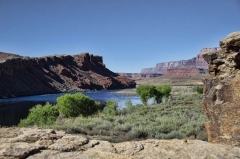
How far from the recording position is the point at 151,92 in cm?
4431

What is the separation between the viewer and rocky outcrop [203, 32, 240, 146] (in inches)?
271

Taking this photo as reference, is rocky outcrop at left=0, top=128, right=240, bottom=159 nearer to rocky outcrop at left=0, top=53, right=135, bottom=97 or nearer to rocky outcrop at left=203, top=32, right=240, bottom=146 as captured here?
rocky outcrop at left=203, top=32, right=240, bottom=146

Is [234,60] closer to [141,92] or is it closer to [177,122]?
[177,122]

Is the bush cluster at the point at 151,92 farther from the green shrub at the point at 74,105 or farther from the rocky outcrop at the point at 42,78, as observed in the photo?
the rocky outcrop at the point at 42,78

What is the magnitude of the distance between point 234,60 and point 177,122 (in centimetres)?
1137

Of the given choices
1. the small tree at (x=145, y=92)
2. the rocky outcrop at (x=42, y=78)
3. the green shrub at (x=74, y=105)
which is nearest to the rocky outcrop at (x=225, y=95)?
the green shrub at (x=74, y=105)

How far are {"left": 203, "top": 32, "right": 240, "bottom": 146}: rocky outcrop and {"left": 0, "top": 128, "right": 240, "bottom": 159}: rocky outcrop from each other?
5.85ft

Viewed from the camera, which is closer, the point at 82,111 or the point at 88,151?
the point at 88,151

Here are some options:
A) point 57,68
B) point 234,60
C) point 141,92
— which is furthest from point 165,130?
point 57,68

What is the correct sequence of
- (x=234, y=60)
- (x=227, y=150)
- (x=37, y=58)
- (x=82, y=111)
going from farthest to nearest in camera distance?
(x=37, y=58) < (x=82, y=111) < (x=234, y=60) < (x=227, y=150)

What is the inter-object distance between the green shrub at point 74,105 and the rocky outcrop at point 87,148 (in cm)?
2201

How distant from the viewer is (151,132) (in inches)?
589

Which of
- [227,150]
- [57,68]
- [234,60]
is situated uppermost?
[57,68]

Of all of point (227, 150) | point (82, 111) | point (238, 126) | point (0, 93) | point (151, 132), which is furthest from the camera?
point (0, 93)
